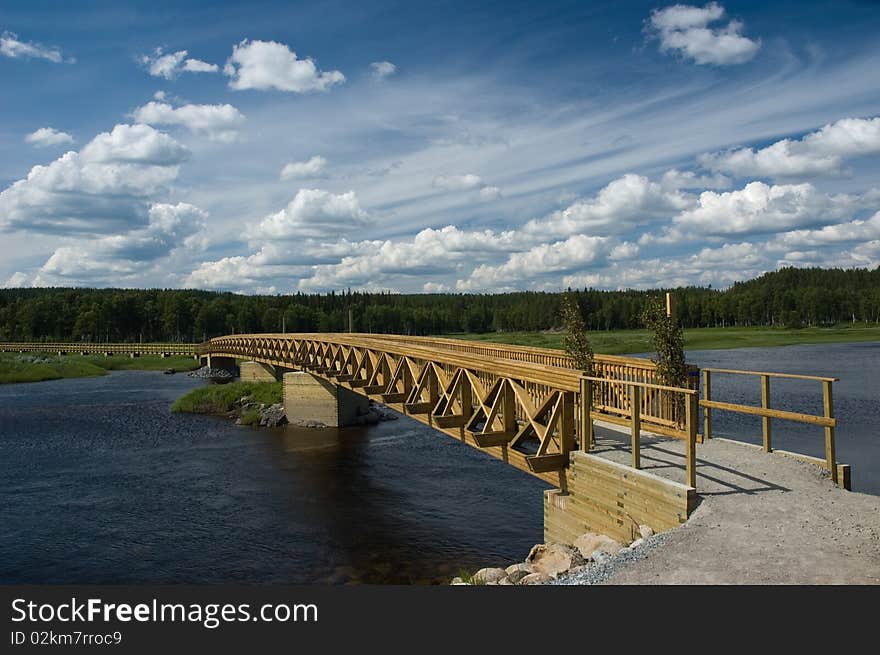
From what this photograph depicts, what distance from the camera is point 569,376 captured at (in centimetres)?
1245

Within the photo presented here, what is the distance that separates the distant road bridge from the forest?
101 meters

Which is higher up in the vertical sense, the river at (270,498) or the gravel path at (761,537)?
the gravel path at (761,537)

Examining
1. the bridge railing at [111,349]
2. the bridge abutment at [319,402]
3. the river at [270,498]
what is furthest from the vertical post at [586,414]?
A: the bridge railing at [111,349]

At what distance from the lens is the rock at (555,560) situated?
10078mm

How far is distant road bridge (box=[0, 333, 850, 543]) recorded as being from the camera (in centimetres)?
1026

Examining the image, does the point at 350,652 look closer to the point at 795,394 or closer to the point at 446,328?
the point at 795,394

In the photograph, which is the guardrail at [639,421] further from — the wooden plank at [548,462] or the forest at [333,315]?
the forest at [333,315]

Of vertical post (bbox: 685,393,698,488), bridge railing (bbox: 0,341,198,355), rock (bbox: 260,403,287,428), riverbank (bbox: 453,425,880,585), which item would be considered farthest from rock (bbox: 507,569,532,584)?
bridge railing (bbox: 0,341,198,355)

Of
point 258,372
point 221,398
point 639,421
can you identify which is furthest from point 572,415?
point 258,372

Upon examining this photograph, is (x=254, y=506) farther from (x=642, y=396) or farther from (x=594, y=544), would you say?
(x=594, y=544)

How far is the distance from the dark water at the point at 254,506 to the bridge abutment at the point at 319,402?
1.65 meters

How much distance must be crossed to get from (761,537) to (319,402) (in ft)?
110

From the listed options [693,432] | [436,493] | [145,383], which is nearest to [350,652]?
[693,432]

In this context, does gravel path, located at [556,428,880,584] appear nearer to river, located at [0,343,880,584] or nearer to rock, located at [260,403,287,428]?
river, located at [0,343,880,584]
